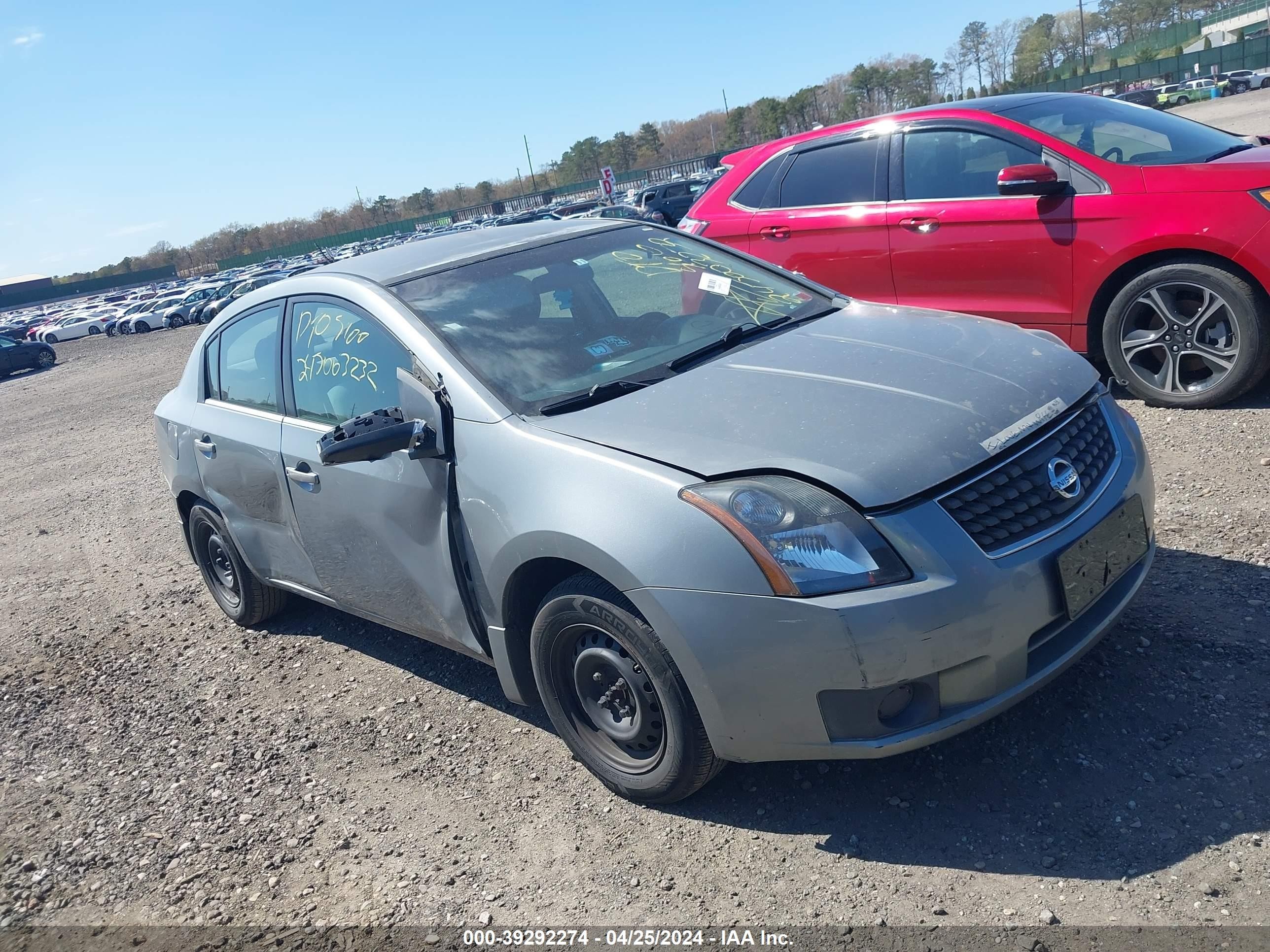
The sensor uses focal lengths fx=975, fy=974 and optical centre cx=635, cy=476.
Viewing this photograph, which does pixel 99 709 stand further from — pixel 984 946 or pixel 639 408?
pixel 984 946

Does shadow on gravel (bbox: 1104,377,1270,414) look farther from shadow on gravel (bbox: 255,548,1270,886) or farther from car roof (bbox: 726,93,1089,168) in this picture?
shadow on gravel (bbox: 255,548,1270,886)

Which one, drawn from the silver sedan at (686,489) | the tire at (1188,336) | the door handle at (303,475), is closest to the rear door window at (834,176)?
the tire at (1188,336)

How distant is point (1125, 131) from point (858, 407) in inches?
162

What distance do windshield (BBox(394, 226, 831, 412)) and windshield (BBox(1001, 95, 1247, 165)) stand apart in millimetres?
2707

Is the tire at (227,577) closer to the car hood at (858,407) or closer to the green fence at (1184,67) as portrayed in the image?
the car hood at (858,407)

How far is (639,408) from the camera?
9.82ft

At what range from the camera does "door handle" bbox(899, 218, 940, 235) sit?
5.98 metres

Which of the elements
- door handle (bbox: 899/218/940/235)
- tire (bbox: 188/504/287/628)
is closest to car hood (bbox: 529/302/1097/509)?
tire (bbox: 188/504/287/628)

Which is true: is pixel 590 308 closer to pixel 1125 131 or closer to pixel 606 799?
pixel 606 799

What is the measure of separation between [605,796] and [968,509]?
1.48 m

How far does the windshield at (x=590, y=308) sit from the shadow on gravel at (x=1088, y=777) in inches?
54.1

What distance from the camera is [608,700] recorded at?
3.00 meters

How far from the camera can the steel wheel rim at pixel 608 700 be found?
111 inches

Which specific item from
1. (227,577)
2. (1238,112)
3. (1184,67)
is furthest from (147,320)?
(1184,67)
